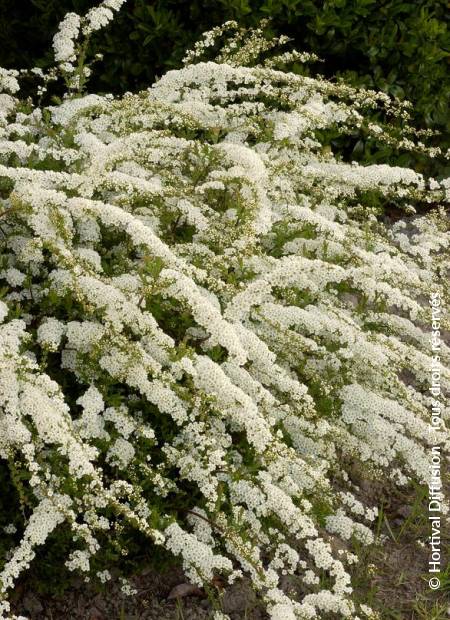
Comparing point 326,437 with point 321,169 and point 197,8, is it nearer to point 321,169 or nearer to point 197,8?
point 321,169

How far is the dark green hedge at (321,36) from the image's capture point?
213 inches

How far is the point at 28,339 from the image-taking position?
2.94 m

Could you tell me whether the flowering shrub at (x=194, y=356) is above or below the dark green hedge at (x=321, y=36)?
below

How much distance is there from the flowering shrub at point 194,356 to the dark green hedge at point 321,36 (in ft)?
4.63

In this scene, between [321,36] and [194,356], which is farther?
[321,36]

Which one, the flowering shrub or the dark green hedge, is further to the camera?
the dark green hedge

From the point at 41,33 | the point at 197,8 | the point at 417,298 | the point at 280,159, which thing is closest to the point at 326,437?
the point at 280,159

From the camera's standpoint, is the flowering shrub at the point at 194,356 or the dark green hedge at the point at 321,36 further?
the dark green hedge at the point at 321,36

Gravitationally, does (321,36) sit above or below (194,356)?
above

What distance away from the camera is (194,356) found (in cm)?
301

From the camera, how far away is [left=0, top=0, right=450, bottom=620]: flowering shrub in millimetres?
2855

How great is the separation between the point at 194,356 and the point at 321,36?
3283mm

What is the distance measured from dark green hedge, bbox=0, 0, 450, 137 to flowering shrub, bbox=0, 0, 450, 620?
1410 mm

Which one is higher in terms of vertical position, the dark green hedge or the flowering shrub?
the dark green hedge
